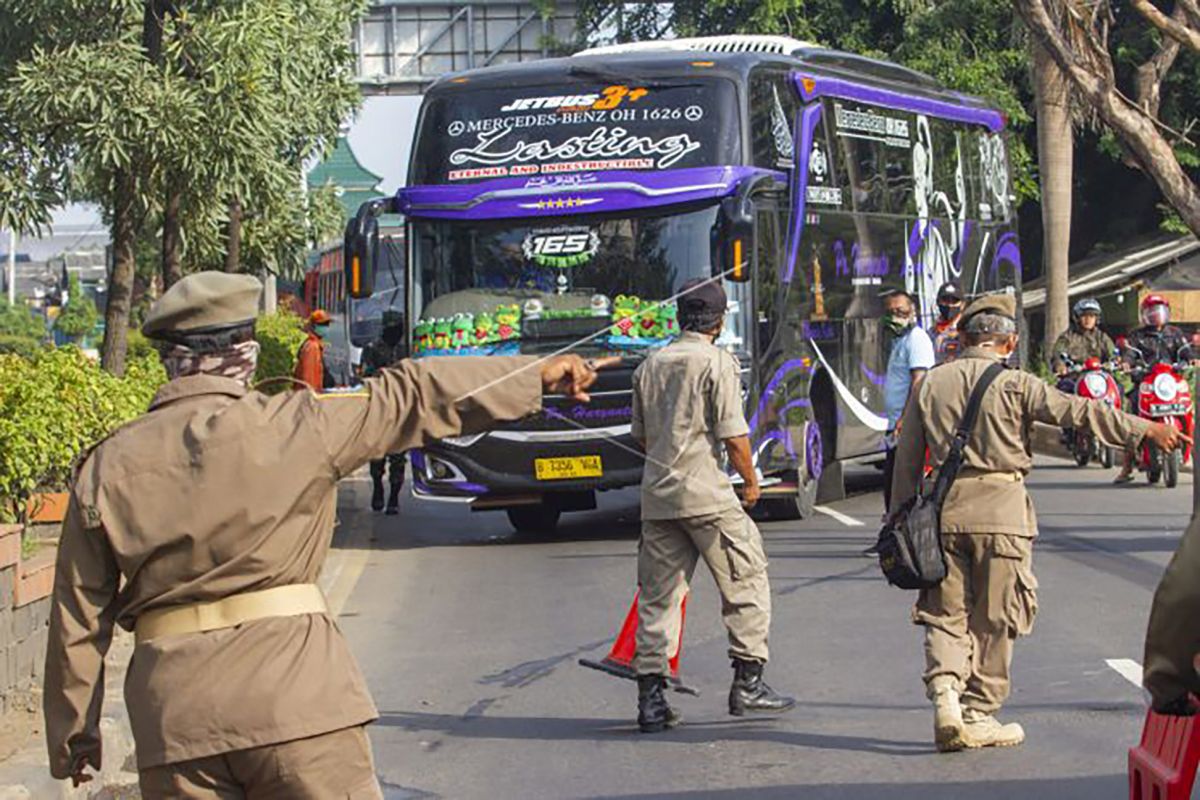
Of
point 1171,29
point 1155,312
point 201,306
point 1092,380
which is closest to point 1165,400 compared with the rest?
point 1155,312

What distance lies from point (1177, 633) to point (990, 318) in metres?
4.69

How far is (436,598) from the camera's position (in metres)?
13.2

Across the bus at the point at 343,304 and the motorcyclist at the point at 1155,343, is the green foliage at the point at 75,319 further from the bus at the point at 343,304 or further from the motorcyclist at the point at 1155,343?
the motorcyclist at the point at 1155,343

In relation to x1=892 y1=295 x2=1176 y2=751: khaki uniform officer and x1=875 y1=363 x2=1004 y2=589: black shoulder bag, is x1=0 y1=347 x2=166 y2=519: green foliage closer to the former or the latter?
x1=875 y1=363 x2=1004 y2=589: black shoulder bag

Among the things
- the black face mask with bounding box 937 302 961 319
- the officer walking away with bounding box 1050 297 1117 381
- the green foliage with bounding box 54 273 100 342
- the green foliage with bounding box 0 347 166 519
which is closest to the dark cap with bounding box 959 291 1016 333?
the green foliage with bounding box 0 347 166 519

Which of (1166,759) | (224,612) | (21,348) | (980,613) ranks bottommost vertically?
(21,348)

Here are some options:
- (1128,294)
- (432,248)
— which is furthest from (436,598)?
(1128,294)

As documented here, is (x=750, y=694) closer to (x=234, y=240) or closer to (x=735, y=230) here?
(x=735, y=230)

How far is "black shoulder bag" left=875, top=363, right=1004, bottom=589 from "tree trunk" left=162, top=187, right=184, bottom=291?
10129 mm

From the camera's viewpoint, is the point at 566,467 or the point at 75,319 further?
the point at 75,319

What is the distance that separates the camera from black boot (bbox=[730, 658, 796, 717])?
8750 mm

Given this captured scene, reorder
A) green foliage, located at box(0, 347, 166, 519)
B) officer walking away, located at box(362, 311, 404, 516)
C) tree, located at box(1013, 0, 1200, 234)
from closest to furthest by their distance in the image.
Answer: green foliage, located at box(0, 347, 166, 519), officer walking away, located at box(362, 311, 404, 516), tree, located at box(1013, 0, 1200, 234)

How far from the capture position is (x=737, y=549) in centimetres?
866

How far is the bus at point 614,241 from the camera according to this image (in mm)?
15641
